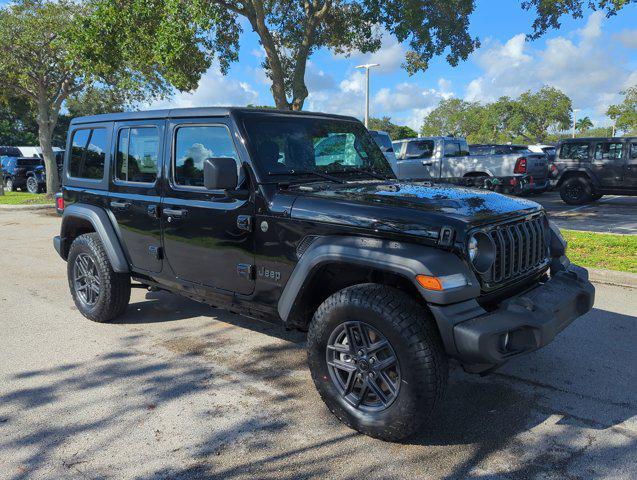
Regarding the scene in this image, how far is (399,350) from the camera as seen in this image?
8.96 feet

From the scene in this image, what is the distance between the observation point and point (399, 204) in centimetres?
301

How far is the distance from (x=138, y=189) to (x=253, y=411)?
2.13 m

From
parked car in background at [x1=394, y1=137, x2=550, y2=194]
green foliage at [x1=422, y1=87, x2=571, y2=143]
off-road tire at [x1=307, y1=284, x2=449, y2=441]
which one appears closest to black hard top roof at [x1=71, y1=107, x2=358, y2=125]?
off-road tire at [x1=307, y1=284, x2=449, y2=441]

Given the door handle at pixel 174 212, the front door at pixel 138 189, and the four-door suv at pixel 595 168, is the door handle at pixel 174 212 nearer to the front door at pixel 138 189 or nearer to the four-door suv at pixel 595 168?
the front door at pixel 138 189

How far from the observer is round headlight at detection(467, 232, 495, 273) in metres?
2.83

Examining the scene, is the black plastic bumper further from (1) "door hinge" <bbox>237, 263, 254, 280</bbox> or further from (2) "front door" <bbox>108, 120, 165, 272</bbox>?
(2) "front door" <bbox>108, 120, 165, 272</bbox>

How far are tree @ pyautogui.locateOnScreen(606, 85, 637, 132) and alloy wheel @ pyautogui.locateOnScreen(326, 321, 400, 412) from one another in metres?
58.4

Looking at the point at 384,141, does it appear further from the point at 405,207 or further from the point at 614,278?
the point at 405,207

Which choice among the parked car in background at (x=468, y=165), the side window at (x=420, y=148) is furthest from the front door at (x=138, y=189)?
the side window at (x=420, y=148)

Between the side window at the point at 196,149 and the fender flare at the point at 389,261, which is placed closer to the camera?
the fender flare at the point at 389,261

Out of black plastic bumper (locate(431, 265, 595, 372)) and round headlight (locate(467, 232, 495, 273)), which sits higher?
round headlight (locate(467, 232, 495, 273))

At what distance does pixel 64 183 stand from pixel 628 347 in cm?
537

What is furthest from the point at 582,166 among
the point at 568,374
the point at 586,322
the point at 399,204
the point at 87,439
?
the point at 87,439

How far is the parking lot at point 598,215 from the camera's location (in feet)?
34.3
